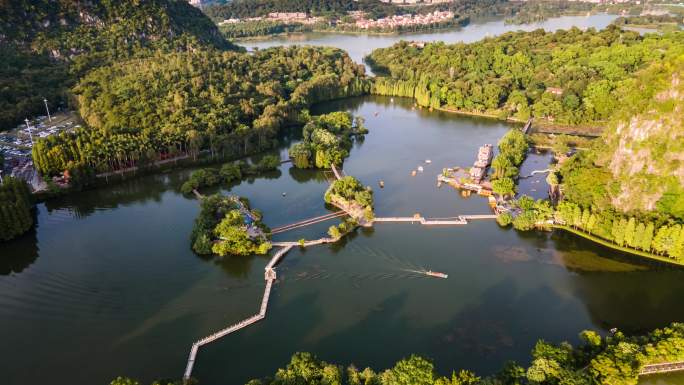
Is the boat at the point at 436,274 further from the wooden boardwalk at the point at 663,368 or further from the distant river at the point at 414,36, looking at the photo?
the distant river at the point at 414,36

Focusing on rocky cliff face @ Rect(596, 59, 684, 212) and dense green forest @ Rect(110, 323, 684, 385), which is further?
rocky cliff face @ Rect(596, 59, 684, 212)

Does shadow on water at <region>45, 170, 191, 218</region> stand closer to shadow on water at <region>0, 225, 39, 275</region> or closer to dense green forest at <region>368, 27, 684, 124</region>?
shadow on water at <region>0, 225, 39, 275</region>

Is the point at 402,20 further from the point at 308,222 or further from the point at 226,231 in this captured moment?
the point at 226,231

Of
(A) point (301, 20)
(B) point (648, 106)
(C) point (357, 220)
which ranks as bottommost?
(C) point (357, 220)

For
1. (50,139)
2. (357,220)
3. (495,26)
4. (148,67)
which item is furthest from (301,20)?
(357,220)

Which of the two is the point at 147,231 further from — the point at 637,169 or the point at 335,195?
the point at 637,169

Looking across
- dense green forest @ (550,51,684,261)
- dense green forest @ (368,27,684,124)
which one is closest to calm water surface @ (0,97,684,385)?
dense green forest @ (550,51,684,261)

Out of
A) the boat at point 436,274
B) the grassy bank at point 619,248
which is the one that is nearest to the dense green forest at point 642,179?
the grassy bank at point 619,248

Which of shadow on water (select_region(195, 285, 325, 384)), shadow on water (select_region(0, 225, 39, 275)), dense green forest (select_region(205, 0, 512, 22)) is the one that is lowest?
shadow on water (select_region(195, 285, 325, 384))
